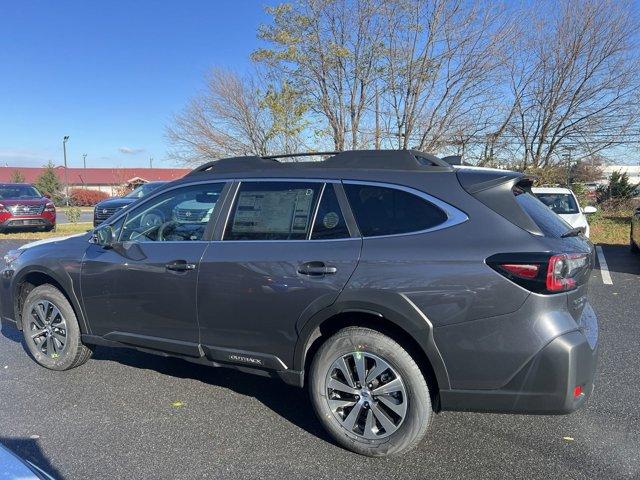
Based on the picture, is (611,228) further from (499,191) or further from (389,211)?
(389,211)

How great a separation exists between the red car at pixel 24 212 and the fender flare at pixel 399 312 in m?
15.5

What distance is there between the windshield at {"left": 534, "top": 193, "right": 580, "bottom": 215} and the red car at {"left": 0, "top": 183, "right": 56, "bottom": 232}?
14.2m

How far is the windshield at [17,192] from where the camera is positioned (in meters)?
16.3

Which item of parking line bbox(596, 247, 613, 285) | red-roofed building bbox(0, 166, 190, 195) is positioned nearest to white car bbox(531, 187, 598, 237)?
parking line bbox(596, 247, 613, 285)

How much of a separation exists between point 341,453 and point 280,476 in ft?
1.39

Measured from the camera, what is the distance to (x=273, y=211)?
3.39 meters

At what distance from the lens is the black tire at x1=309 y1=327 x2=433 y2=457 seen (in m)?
2.89

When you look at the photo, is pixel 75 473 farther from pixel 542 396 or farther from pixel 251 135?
pixel 251 135

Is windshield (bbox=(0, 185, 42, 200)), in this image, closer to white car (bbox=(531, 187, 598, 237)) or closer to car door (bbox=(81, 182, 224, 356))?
car door (bbox=(81, 182, 224, 356))

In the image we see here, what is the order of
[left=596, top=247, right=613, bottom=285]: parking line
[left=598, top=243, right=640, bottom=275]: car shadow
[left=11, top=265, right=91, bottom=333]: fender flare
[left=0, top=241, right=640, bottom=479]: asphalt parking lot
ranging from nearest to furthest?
[left=0, top=241, right=640, bottom=479]: asphalt parking lot < [left=11, top=265, right=91, bottom=333]: fender flare < [left=596, top=247, right=613, bottom=285]: parking line < [left=598, top=243, right=640, bottom=275]: car shadow

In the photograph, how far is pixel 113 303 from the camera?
12.8ft

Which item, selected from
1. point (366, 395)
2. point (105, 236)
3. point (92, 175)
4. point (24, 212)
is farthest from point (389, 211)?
point (92, 175)

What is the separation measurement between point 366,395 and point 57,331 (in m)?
2.84

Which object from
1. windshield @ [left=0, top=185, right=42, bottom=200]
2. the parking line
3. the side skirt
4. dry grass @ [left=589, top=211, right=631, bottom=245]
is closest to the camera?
the side skirt
